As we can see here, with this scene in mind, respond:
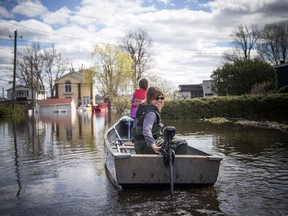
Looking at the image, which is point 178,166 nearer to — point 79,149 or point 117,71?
point 79,149

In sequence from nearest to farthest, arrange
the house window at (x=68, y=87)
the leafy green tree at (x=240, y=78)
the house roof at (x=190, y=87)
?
the leafy green tree at (x=240, y=78) < the house window at (x=68, y=87) < the house roof at (x=190, y=87)

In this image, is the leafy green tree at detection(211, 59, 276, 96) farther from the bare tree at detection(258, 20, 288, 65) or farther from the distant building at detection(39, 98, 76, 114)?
the distant building at detection(39, 98, 76, 114)

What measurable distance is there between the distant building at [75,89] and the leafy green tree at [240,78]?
42.8 metres

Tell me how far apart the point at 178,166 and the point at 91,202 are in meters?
1.50

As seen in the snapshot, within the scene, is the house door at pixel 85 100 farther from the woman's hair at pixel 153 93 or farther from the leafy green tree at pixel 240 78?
the woman's hair at pixel 153 93

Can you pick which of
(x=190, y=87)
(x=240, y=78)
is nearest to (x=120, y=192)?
(x=240, y=78)

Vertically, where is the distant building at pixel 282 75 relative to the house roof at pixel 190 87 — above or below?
below

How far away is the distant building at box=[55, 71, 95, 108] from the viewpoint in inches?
2744

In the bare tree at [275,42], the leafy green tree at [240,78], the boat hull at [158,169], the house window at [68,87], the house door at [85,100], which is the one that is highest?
the bare tree at [275,42]

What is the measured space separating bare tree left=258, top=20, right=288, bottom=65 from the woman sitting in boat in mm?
48885

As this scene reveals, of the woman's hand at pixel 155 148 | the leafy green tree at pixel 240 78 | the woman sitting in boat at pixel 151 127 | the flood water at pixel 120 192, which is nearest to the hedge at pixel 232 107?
the leafy green tree at pixel 240 78

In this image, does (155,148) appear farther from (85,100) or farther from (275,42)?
(85,100)

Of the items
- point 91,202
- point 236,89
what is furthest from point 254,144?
point 236,89

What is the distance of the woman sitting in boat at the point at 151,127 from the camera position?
520 cm
